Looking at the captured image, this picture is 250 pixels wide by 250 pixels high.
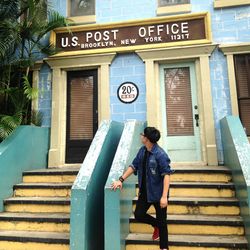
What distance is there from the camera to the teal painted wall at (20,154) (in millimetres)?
5172

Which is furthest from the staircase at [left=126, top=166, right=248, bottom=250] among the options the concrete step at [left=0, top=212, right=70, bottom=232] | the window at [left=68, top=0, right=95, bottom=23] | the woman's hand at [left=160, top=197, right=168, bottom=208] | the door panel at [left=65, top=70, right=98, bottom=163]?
the window at [left=68, top=0, right=95, bottom=23]

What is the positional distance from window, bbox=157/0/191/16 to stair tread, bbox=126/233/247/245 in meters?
4.99

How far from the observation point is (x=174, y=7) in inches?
272

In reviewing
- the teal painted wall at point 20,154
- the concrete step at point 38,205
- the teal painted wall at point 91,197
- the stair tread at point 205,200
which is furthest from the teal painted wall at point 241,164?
the teal painted wall at point 20,154

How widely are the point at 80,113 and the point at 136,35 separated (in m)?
2.25

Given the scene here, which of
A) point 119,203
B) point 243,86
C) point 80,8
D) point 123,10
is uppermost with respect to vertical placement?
point 80,8

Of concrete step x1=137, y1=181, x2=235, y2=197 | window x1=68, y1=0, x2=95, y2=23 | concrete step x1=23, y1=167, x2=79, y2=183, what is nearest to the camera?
concrete step x1=137, y1=181, x2=235, y2=197

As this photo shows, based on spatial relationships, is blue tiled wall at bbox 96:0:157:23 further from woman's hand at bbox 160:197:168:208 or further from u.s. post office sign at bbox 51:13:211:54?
woman's hand at bbox 160:197:168:208

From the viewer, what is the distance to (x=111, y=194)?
3.83 meters

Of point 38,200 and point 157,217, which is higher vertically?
point 38,200

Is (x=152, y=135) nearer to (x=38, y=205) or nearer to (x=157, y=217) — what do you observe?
(x=157, y=217)

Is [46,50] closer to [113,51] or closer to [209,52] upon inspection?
[113,51]

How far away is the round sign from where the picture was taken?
6.81 metres

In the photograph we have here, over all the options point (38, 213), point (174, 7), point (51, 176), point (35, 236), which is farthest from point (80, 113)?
point (35, 236)
